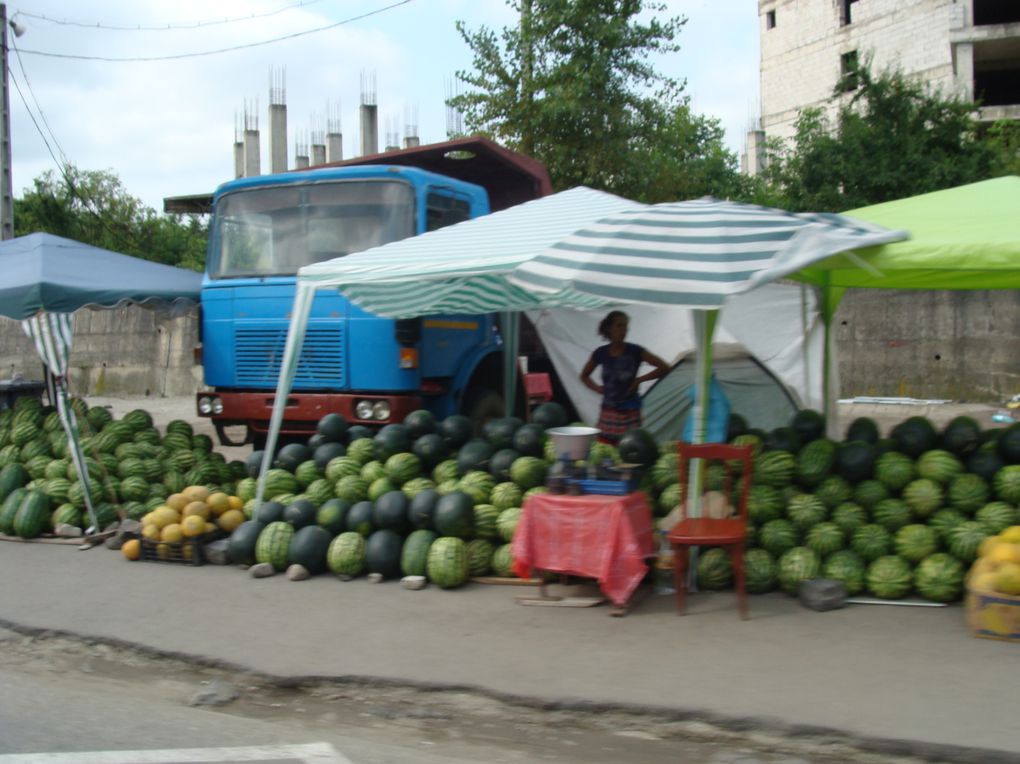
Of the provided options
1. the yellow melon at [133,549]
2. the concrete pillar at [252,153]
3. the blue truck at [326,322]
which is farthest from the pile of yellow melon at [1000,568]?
the concrete pillar at [252,153]

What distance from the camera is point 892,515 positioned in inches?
233

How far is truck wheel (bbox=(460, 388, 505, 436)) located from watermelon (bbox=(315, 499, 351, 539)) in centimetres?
262

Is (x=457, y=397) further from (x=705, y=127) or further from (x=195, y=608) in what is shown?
(x=705, y=127)

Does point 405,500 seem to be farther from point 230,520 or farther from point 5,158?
point 5,158

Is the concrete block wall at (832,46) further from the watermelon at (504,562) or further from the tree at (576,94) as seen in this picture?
the watermelon at (504,562)

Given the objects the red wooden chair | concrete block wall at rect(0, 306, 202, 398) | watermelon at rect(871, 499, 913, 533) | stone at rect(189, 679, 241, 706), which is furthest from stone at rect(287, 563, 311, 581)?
concrete block wall at rect(0, 306, 202, 398)

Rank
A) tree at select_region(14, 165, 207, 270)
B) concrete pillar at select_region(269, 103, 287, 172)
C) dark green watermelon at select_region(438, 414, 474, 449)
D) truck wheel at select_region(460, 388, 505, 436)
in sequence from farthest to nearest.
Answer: concrete pillar at select_region(269, 103, 287, 172), tree at select_region(14, 165, 207, 270), truck wheel at select_region(460, 388, 505, 436), dark green watermelon at select_region(438, 414, 474, 449)

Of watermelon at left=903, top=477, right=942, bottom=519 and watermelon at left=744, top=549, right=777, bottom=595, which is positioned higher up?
watermelon at left=903, top=477, right=942, bottom=519

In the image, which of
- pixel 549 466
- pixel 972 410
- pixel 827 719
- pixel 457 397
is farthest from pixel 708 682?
pixel 972 410

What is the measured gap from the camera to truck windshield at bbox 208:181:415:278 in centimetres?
884

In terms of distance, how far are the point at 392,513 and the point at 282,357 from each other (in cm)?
295

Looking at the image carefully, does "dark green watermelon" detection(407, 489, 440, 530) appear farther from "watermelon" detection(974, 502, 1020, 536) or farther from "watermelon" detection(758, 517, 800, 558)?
"watermelon" detection(974, 502, 1020, 536)

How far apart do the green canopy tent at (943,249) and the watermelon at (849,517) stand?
1.62 metres

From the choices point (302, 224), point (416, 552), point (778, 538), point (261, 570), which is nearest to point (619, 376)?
point (778, 538)
